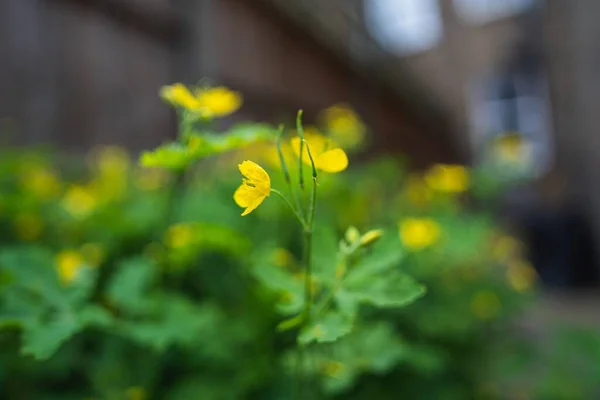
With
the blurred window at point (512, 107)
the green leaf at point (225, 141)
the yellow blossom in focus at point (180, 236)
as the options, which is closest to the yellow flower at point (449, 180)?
the yellow blossom in focus at point (180, 236)

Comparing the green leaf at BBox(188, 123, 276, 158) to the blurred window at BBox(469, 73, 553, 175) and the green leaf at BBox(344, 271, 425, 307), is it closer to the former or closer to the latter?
the green leaf at BBox(344, 271, 425, 307)

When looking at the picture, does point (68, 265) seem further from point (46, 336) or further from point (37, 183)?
point (37, 183)

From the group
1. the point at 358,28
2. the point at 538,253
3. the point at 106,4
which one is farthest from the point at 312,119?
the point at 538,253

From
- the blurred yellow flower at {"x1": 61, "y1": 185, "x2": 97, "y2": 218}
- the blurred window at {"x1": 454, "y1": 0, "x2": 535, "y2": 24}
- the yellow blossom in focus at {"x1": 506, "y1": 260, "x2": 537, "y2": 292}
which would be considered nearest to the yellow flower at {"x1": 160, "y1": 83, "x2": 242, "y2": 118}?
the blurred yellow flower at {"x1": 61, "y1": 185, "x2": 97, "y2": 218}

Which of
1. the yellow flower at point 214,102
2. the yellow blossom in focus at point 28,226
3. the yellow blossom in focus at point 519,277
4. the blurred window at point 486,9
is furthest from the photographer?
the blurred window at point 486,9

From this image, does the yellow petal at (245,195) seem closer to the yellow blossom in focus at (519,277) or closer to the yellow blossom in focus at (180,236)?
the yellow blossom in focus at (180,236)

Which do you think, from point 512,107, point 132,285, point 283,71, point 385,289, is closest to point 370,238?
point 385,289

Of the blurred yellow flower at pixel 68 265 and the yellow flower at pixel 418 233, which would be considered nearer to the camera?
the blurred yellow flower at pixel 68 265
